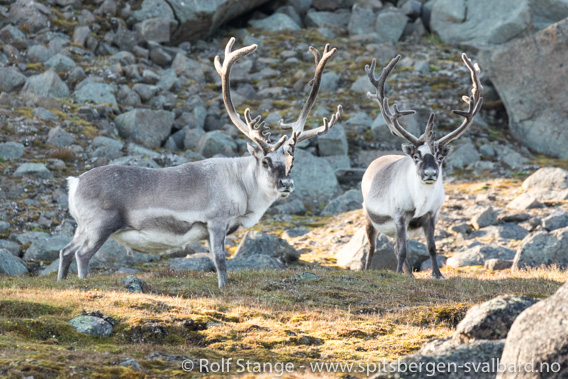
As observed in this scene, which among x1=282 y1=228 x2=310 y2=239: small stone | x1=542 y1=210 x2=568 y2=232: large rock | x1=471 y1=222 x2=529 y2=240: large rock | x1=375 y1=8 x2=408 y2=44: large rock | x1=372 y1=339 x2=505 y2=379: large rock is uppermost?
x1=375 y1=8 x2=408 y2=44: large rock

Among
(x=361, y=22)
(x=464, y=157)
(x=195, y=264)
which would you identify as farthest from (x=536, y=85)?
(x=195, y=264)

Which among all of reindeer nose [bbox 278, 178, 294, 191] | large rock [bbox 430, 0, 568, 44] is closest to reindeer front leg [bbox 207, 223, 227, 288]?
reindeer nose [bbox 278, 178, 294, 191]

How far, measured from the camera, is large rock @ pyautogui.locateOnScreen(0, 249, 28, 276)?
17.8 metres

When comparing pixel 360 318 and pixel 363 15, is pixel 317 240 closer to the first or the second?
pixel 360 318

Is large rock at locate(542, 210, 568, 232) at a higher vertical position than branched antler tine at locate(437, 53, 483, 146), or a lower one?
lower

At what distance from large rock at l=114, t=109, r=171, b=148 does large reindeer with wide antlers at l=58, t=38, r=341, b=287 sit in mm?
14055

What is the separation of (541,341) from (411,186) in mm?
9883

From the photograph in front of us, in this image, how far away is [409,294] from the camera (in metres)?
13.4

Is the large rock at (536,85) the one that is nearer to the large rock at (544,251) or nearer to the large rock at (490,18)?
the large rock at (490,18)

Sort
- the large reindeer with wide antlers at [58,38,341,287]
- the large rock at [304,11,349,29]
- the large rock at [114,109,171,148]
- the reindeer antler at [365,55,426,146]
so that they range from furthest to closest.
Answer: the large rock at [304,11,349,29] < the large rock at [114,109,171,148] < the reindeer antler at [365,55,426,146] < the large reindeer with wide antlers at [58,38,341,287]

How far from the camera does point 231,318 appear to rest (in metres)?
11.1

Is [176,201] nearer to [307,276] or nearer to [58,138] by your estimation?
[307,276]

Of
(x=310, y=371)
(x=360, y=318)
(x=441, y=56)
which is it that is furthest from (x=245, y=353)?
(x=441, y=56)

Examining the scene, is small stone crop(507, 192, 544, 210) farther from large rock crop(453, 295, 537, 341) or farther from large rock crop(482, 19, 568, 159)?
large rock crop(453, 295, 537, 341)
